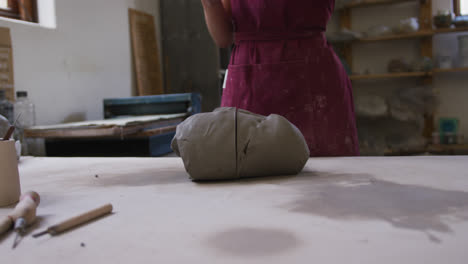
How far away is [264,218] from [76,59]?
2653 millimetres

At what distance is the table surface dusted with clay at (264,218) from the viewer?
45 cm

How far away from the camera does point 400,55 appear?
12.7 feet

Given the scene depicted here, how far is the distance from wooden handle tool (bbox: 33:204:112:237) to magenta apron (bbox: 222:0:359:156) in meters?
0.86

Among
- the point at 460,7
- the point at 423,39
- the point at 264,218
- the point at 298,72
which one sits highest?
the point at 460,7

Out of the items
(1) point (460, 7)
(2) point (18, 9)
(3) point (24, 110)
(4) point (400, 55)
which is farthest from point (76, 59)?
(1) point (460, 7)

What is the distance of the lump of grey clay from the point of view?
2.57ft

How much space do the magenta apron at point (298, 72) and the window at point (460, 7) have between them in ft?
9.92

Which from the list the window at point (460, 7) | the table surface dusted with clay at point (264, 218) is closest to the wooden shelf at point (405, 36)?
the window at point (460, 7)

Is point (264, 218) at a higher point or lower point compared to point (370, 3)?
lower

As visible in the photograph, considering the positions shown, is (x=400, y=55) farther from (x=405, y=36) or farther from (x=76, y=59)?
(x=76, y=59)

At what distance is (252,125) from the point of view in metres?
0.82

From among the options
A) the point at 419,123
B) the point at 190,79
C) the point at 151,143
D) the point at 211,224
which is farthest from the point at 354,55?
the point at 211,224

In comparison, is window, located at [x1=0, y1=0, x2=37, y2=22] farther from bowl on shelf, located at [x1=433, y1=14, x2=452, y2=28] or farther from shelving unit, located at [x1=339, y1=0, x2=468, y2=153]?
bowl on shelf, located at [x1=433, y1=14, x2=452, y2=28]

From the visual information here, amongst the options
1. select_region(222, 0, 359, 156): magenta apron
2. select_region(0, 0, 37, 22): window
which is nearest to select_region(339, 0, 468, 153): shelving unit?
select_region(222, 0, 359, 156): magenta apron
